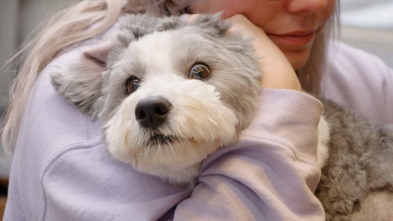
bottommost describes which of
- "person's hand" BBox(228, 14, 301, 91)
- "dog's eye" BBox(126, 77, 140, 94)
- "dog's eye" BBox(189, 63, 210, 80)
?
"person's hand" BBox(228, 14, 301, 91)

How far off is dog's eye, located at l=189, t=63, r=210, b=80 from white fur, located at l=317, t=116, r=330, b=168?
10.5 inches

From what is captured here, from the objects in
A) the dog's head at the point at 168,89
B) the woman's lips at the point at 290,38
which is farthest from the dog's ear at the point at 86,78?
the woman's lips at the point at 290,38

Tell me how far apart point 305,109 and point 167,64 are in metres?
0.23

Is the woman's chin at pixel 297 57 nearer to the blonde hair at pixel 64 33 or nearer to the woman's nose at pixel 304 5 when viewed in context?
the woman's nose at pixel 304 5

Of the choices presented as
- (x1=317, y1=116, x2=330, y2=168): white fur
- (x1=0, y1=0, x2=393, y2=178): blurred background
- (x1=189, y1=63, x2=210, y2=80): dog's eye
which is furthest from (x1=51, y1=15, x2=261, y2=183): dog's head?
(x1=0, y1=0, x2=393, y2=178): blurred background

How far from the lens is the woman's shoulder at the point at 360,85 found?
1583 millimetres

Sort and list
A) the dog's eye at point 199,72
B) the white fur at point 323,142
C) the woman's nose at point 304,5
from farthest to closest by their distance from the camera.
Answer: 1. the woman's nose at point 304,5
2. the white fur at point 323,142
3. the dog's eye at point 199,72

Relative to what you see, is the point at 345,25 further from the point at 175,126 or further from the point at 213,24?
the point at 175,126

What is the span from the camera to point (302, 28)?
1.21 m

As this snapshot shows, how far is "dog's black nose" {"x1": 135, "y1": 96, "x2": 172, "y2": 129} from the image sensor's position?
Answer: 78cm

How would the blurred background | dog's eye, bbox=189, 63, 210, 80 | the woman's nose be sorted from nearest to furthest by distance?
dog's eye, bbox=189, 63, 210, 80 → the woman's nose → the blurred background

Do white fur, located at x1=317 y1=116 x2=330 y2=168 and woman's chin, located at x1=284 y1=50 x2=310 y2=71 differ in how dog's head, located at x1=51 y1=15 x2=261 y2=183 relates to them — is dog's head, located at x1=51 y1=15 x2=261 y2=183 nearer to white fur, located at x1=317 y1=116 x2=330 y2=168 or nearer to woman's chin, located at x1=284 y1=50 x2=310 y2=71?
white fur, located at x1=317 y1=116 x2=330 y2=168

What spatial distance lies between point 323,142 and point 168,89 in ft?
1.19

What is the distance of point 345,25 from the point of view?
241cm
